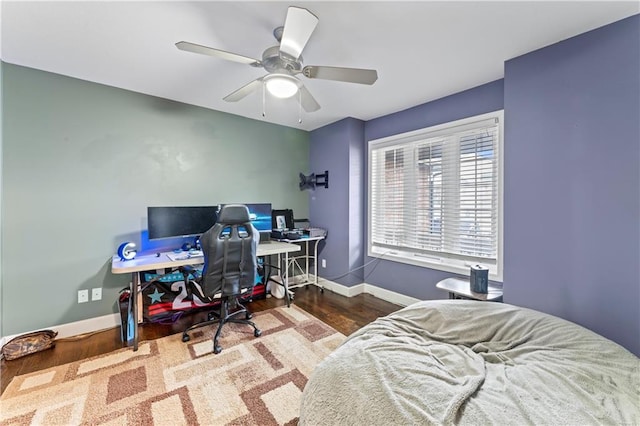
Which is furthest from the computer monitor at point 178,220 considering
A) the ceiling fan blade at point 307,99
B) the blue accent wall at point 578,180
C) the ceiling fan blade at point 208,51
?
the blue accent wall at point 578,180

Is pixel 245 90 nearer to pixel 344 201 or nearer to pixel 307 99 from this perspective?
pixel 307 99

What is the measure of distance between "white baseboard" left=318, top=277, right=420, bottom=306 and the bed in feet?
5.66

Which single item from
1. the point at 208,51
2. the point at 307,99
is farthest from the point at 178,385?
the point at 307,99

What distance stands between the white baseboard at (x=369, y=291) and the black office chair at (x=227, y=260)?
58.2 inches

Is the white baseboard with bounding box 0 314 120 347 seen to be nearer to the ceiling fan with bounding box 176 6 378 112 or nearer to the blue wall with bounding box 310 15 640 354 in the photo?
the ceiling fan with bounding box 176 6 378 112

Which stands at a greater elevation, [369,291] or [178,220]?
[178,220]

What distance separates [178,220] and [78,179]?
0.93 metres

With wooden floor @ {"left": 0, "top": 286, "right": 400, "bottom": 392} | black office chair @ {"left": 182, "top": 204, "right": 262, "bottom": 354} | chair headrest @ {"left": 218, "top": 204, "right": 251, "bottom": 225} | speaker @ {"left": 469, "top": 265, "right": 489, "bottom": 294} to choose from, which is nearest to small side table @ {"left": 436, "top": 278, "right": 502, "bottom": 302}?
speaker @ {"left": 469, "top": 265, "right": 489, "bottom": 294}

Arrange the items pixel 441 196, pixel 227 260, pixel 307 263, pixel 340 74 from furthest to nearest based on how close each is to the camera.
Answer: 1. pixel 307 263
2. pixel 441 196
3. pixel 227 260
4. pixel 340 74

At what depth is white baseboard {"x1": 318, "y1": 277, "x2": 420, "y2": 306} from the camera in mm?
3234

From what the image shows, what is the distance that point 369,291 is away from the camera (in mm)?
3654

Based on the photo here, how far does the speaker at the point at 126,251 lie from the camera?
2.45m

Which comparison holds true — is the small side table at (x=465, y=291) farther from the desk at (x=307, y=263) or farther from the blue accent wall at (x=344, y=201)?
the desk at (x=307, y=263)

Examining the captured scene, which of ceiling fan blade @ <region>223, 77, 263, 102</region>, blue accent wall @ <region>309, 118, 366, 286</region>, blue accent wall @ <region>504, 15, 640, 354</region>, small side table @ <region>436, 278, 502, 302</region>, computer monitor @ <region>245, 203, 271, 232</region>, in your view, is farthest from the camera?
blue accent wall @ <region>309, 118, 366, 286</region>
